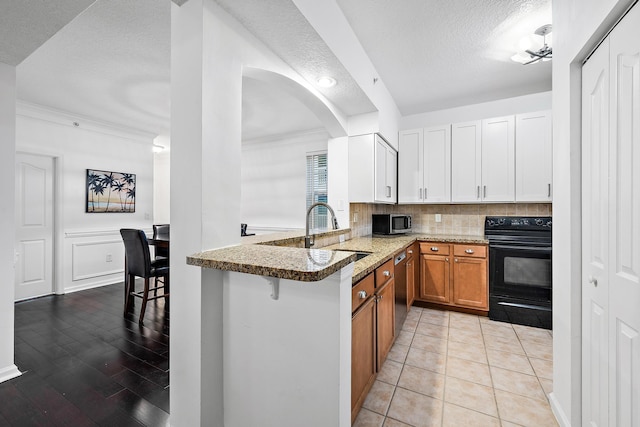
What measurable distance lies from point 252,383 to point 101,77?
3.47 meters

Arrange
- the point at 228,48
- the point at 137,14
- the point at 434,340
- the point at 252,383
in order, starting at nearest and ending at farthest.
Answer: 1. the point at 252,383
2. the point at 228,48
3. the point at 137,14
4. the point at 434,340

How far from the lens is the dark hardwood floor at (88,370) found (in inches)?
63.9

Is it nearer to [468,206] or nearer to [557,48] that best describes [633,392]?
[557,48]

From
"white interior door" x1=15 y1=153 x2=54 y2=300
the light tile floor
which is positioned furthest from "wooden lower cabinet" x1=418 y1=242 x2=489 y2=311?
"white interior door" x1=15 y1=153 x2=54 y2=300

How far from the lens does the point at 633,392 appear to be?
1018mm

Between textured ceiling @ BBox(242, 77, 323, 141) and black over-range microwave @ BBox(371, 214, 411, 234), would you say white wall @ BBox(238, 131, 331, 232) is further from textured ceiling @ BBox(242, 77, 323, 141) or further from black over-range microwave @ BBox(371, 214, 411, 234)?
black over-range microwave @ BBox(371, 214, 411, 234)

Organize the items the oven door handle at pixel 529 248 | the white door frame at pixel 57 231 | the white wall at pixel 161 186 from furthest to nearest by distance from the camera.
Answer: the white wall at pixel 161 186 < the white door frame at pixel 57 231 < the oven door handle at pixel 529 248

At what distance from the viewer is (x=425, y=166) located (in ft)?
12.5

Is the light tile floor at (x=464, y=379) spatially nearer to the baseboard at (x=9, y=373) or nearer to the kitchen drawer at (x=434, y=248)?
the kitchen drawer at (x=434, y=248)

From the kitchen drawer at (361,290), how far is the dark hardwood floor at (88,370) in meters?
1.30

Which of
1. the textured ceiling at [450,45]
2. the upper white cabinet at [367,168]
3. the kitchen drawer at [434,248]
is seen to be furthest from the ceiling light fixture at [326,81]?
the kitchen drawer at [434,248]

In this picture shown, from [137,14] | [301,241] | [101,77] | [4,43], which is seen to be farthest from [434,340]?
[101,77]

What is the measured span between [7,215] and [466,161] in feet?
14.7

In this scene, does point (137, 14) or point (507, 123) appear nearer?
point (137, 14)
